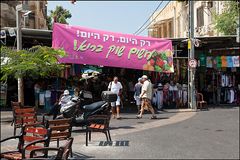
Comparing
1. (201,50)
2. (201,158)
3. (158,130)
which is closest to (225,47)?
(201,50)

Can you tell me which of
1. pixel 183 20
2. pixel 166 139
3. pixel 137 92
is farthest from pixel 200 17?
pixel 166 139

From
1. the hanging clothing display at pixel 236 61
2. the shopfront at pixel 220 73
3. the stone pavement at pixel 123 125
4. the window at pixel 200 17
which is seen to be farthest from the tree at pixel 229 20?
the window at pixel 200 17

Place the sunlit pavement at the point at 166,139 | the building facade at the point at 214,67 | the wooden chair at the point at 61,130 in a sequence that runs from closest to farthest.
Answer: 1. the wooden chair at the point at 61,130
2. the sunlit pavement at the point at 166,139
3. the building facade at the point at 214,67

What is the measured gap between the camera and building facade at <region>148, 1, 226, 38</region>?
3253 cm

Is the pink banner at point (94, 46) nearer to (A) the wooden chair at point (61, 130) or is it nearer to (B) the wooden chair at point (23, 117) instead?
(A) the wooden chair at point (61, 130)

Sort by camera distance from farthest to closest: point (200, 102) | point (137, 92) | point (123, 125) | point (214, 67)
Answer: point (214, 67)
point (200, 102)
point (137, 92)
point (123, 125)

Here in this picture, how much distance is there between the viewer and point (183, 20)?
3906 cm

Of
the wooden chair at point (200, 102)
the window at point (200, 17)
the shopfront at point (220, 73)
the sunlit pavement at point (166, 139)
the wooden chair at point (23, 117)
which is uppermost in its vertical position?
the window at point (200, 17)

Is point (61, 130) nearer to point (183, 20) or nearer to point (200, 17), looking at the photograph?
point (200, 17)

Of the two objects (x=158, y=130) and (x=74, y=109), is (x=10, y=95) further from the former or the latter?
(x=74, y=109)

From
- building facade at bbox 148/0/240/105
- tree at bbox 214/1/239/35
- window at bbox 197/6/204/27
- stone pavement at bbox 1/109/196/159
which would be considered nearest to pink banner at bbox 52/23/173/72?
stone pavement at bbox 1/109/196/159

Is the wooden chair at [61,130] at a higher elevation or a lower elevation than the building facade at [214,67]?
lower

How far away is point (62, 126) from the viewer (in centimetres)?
591

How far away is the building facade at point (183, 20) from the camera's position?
32525mm
